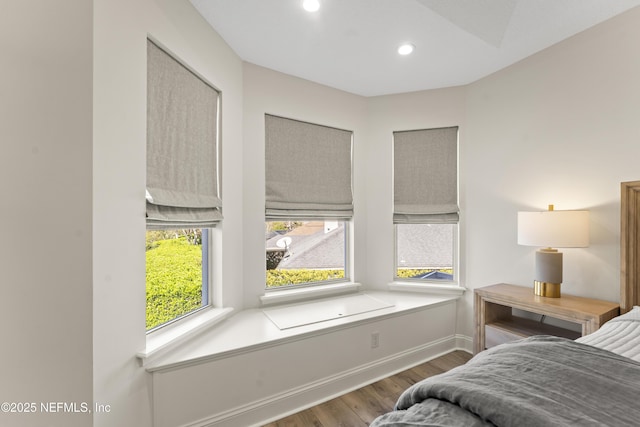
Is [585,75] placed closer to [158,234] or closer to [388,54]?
[388,54]

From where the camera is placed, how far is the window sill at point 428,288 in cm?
290

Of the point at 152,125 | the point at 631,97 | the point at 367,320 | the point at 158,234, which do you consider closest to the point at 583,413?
the point at 367,320

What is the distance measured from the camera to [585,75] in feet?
6.91

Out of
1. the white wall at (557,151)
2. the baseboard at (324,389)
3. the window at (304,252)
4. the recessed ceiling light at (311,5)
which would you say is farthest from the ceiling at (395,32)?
the baseboard at (324,389)

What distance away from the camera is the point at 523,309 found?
6.77 ft

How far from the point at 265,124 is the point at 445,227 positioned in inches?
83.4

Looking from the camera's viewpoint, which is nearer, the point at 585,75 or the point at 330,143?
the point at 585,75

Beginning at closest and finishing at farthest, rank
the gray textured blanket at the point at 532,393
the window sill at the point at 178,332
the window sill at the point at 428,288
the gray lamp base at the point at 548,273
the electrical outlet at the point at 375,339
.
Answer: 1. the gray textured blanket at the point at 532,393
2. the window sill at the point at 178,332
3. the gray lamp base at the point at 548,273
4. the electrical outlet at the point at 375,339
5. the window sill at the point at 428,288

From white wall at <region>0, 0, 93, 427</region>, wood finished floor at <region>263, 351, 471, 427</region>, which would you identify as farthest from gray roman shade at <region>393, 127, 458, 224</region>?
white wall at <region>0, 0, 93, 427</region>

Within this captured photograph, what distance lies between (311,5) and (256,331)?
85.9 inches

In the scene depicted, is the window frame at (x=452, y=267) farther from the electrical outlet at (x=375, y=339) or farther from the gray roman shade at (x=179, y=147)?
the gray roman shade at (x=179, y=147)

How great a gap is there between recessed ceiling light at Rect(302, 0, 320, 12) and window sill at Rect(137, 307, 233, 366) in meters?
2.15

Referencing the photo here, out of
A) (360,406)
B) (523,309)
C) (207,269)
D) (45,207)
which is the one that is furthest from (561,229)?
(45,207)

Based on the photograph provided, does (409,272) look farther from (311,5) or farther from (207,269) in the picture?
(311,5)
